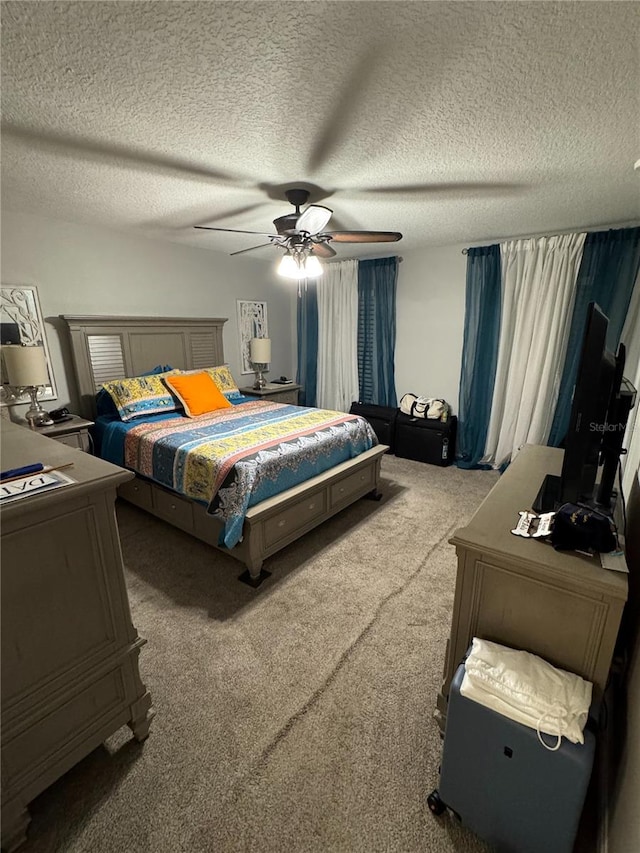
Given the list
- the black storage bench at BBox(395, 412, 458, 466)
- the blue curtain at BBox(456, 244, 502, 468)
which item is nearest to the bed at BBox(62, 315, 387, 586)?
the black storage bench at BBox(395, 412, 458, 466)

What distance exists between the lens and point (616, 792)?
3.50 ft

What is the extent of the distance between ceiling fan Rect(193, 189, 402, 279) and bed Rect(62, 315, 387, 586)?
3.95 feet

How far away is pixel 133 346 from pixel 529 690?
384cm

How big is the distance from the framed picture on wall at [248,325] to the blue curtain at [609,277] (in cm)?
348

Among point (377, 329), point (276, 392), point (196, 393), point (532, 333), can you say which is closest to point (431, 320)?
point (377, 329)

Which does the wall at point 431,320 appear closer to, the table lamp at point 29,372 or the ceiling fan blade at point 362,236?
the ceiling fan blade at point 362,236

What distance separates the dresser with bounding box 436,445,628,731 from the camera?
1.05 meters

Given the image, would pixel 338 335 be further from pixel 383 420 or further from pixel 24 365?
pixel 24 365

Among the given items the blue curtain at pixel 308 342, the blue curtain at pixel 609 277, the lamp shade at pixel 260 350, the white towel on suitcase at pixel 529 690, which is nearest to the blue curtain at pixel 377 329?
the blue curtain at pixel 308 342

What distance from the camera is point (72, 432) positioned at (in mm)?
2887

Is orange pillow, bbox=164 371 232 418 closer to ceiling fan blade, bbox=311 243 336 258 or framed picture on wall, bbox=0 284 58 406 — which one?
framed picture on wall, bbox=0 284 58 406

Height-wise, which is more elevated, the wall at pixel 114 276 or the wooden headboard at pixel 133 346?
the wall at pixel 114 276

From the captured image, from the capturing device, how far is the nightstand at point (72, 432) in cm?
278

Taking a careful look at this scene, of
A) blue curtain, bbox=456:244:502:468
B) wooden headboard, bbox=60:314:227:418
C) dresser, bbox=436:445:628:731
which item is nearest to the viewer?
dresser, bbox=436:445:628:731
